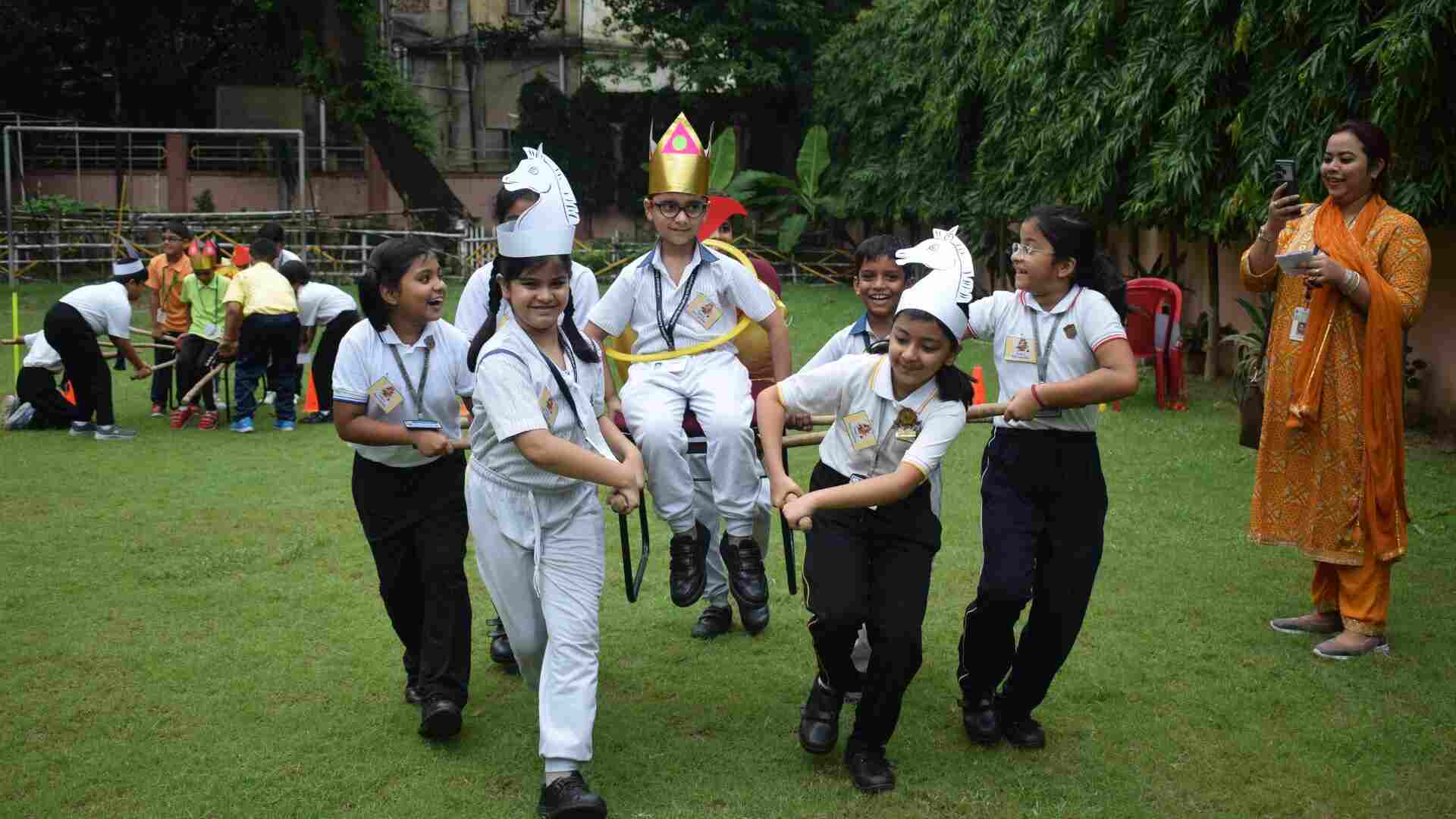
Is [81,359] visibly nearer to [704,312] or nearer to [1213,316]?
[704,312]

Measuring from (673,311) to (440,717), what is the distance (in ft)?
5.88

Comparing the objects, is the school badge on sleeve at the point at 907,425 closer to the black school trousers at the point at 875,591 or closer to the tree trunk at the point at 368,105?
the black school trousers at the point at 875,591

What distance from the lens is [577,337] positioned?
4.17 metres

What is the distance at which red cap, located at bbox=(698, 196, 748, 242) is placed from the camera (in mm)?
5797

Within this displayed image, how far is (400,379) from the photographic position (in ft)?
14.4

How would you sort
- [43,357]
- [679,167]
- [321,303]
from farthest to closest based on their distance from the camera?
[321,303] → [43,357] → [679,167]

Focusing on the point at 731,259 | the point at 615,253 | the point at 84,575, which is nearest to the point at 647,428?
the point at 731,259

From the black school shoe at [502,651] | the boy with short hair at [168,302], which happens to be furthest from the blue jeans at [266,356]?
the black school shoe at [502,651]

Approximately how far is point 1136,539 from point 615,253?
20.4m

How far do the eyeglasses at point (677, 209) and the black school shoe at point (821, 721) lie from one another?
6.38ft

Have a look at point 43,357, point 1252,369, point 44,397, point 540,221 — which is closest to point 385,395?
point 540,221

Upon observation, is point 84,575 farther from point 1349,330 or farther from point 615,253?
point 615,253

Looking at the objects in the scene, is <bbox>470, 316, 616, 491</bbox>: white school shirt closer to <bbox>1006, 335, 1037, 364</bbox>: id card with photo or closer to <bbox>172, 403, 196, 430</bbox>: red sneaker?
<bbox>1006, 335, 1037, 364</bbox>: id card with photo

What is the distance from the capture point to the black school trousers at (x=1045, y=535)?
4.18 m
